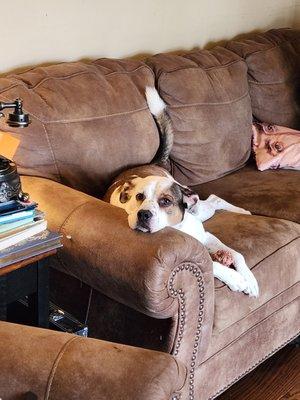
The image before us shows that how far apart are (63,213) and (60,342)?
62cm

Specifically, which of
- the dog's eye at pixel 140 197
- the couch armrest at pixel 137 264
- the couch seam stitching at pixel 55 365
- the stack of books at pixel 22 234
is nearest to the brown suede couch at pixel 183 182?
the couch armrest at pixel 137 264

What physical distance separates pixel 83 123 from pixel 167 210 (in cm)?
46

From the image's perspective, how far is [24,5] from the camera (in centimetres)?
231

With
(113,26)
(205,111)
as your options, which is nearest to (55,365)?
(205,111)

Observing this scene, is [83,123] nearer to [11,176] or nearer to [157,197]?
[157,197]

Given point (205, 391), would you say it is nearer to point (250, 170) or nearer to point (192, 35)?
point (250, 170)

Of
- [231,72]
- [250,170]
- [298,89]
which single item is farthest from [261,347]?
[298,89]

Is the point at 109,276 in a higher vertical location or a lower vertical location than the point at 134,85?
lower

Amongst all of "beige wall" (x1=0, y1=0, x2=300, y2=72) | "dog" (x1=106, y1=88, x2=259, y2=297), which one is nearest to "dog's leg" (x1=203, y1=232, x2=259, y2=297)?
"dog" (x1=106, y1=88, x2=259, y2=297)

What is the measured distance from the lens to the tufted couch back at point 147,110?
2.11 metres

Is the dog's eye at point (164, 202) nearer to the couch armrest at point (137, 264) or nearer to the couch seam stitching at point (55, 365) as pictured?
the couch armrest at point (137, 264)

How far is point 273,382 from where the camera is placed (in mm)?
2273

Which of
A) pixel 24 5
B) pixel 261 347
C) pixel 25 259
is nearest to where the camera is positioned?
pixel 25 259

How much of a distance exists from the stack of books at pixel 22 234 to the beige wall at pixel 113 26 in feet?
2.91
